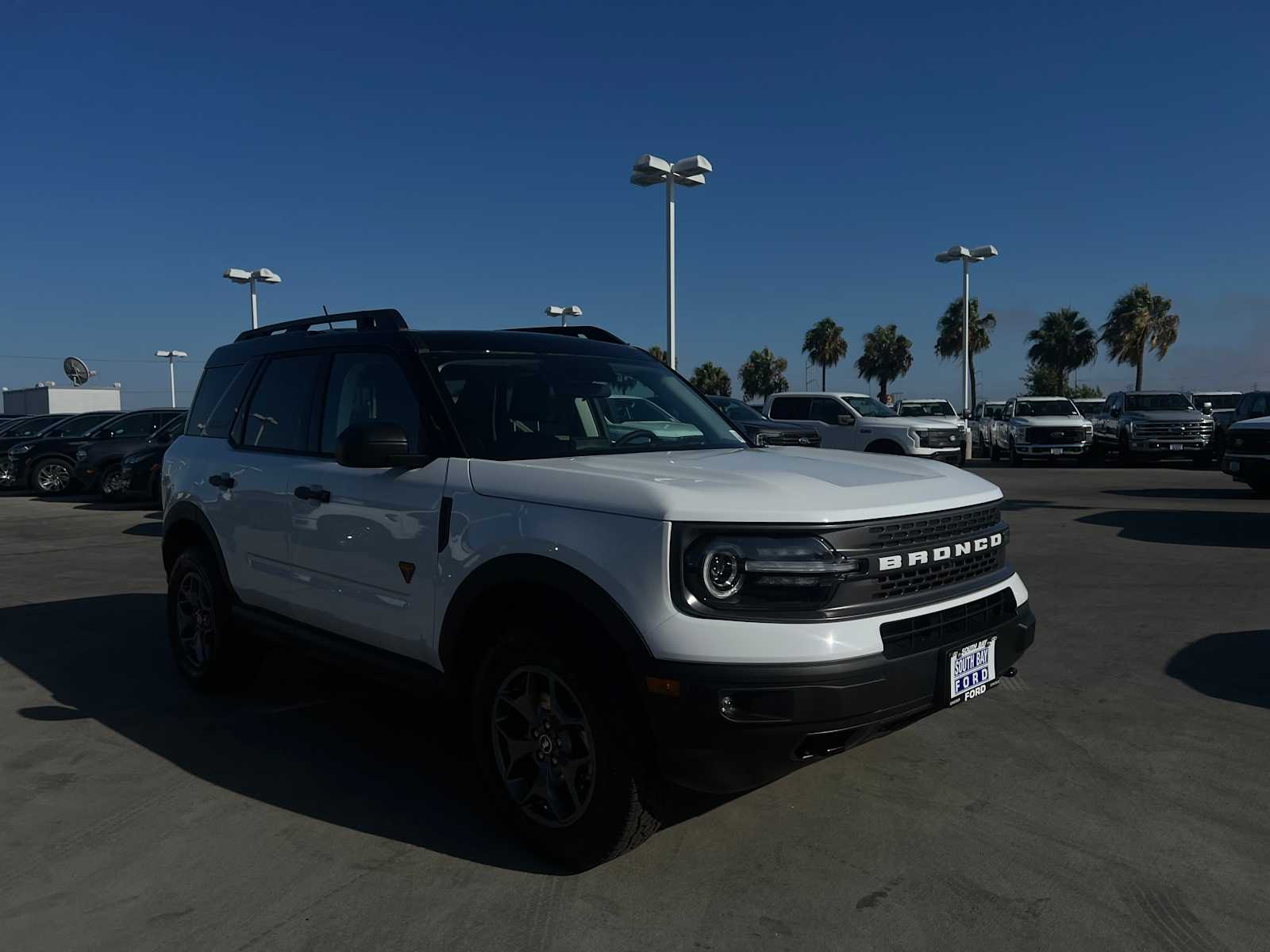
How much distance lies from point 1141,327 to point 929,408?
31270 millimetres

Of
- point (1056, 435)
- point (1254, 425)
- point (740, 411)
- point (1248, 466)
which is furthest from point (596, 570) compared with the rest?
point (1056, 435)

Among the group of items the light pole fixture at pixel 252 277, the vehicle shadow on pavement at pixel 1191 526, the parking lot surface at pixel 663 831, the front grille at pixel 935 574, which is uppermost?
the light pole fixture at pixel 252 277

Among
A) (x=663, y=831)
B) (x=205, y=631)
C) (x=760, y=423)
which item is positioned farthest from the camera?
(x=760, y=423)

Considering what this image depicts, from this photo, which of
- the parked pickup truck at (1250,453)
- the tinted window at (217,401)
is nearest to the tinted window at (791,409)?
the parked pickup truck at (1250,453)

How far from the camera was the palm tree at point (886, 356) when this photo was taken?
7050 cm

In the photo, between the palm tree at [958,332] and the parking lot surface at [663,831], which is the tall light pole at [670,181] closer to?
the parking lot surface at [663,831]

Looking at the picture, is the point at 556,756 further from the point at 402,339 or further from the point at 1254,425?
the point at 1254,425

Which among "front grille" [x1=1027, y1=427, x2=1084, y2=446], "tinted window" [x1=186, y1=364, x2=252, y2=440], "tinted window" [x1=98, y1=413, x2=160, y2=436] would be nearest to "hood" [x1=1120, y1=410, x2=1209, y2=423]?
"front grille" [x1=1027, y1=427, x2=1084, y2=446]

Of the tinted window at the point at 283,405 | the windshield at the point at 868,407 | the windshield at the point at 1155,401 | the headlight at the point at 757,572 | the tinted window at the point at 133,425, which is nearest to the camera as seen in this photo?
the headlight at the point at 757,572

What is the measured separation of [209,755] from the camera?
4.42 metres

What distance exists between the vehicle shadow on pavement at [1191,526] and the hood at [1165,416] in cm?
1109

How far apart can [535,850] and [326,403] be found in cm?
227

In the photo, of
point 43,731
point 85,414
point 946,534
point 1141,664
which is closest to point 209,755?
point 43,731

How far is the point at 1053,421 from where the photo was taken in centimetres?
2433
